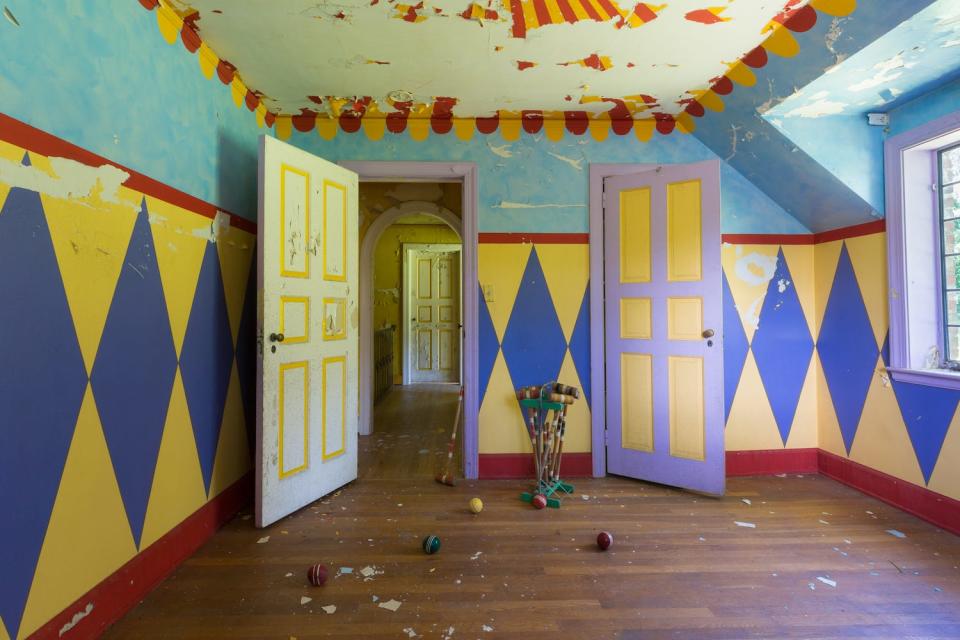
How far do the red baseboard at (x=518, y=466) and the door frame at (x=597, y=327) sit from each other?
8cm

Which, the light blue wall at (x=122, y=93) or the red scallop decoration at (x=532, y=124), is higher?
the red scallop decoration at (x=532, y=124)

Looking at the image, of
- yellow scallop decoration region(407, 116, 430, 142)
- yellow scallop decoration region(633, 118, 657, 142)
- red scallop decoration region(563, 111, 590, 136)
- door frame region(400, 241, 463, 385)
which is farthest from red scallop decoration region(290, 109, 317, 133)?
door frame region(400, 241, 463, 385)

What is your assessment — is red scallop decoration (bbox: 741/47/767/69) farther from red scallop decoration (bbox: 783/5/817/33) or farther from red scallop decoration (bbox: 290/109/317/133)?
red scallop decoration (bbox: 290/109/317/133)

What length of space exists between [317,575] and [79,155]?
1.71 m

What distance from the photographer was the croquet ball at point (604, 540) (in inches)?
79.7

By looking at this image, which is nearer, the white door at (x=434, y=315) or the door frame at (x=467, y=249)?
the door frame at (x=467, y=249)

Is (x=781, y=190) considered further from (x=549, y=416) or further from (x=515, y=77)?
(x=549, y=416)

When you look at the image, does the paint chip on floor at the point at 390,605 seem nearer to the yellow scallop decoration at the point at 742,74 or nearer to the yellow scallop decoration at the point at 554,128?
the yellow scallop decoration at the point at 554,128

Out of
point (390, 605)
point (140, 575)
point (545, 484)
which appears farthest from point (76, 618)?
point (545, 484)

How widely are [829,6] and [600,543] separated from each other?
2.51 meters

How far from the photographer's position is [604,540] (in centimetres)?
203

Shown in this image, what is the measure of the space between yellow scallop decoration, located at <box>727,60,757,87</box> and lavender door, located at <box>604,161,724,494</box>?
1.41ft

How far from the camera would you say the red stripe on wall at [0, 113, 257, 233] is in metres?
1.23

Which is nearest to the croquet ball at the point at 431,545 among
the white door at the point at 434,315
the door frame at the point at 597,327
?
the door frame at the point at 597,327
